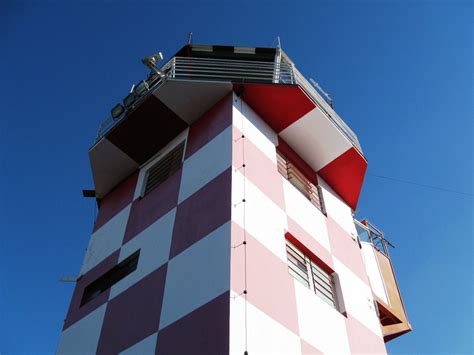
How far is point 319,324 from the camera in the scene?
30.4ft

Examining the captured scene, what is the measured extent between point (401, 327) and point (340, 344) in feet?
16.5

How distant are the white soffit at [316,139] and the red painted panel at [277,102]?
8.4 inches

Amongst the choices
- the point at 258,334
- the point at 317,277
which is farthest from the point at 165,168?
the point at 258,334

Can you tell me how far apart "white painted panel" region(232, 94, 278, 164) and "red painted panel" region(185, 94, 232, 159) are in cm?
20

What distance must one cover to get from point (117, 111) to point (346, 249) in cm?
691

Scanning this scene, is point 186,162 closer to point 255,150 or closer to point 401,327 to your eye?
point 255,150

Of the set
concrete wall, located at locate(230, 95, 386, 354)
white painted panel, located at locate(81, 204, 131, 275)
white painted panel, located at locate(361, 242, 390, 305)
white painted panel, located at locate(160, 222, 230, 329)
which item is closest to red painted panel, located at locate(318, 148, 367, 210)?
concrete wall, located at locate(230, 95, 386, 354)

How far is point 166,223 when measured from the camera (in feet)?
34.7

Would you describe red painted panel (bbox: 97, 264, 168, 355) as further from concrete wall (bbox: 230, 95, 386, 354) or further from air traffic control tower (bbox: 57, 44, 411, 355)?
concrete wall (bbox: 230, 95, 386, 354)

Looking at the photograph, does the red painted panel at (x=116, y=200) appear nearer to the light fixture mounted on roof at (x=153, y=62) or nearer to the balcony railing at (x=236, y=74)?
the balcony railing at (x=236, y=74)

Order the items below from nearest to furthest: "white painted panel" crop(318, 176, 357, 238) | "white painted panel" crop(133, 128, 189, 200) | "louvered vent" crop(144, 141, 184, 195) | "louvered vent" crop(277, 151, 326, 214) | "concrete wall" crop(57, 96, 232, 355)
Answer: "concrete wall" crop(57, 96, 232, 355) < "louvered vent" crop(277, 151, 326, 214) < "louvered vent" crop(144, 141, 184, 195) < "white painted panel" crop(133, 128, 189, 200) < "white painted panel" crop(318, 176, 357, 238)

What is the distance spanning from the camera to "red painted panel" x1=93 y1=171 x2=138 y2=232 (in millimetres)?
13240

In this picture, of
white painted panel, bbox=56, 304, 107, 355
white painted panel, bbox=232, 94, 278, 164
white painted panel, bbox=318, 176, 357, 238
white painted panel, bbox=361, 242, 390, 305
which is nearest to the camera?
white painted panel, bbox=56, 304, 107, 355

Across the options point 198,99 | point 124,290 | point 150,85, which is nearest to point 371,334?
point 124,290
